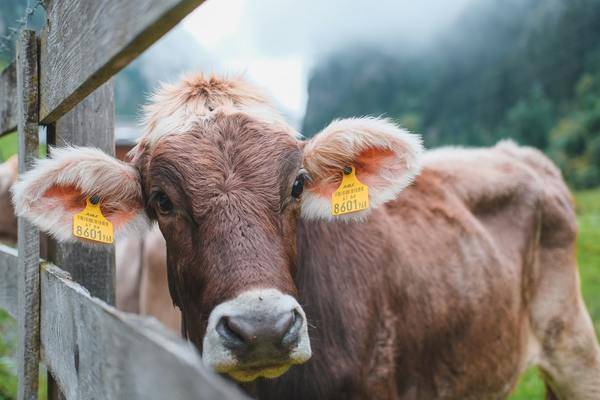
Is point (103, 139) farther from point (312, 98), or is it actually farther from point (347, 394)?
point (312, 98)

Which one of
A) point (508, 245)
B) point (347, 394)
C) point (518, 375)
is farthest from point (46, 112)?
point (518, 375)

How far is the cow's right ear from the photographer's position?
233cm

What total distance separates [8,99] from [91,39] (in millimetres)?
1545

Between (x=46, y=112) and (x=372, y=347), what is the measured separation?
2006mm

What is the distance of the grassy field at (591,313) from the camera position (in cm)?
466

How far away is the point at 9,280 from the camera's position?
2.78m

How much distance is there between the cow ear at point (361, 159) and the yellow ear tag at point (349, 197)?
30 mm

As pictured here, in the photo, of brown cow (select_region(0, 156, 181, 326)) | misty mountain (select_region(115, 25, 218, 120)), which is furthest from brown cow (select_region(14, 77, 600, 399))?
misty mountain (select_region(115, 25, 218, 120))

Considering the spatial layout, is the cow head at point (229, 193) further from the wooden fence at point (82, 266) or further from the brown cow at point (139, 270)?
the brown cow at point (139, 270)

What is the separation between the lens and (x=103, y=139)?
266cm

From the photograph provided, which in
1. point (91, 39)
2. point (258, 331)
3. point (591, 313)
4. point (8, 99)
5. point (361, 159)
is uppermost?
point (91, 39)

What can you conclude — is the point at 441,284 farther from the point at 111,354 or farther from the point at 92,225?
the point at 111,354

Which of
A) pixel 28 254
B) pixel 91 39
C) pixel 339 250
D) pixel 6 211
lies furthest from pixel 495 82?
pixel 91 39

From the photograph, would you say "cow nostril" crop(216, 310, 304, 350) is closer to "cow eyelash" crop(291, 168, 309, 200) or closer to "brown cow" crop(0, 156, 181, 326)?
"cow eyelash" crop(291, 168, 309, 200)
